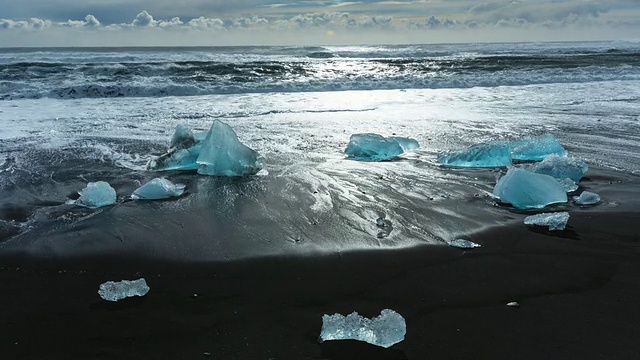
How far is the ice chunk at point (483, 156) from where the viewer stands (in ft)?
16.1

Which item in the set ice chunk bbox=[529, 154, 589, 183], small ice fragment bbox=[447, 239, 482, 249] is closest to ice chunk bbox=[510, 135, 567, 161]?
ice chunk bbox=[529, 154, 589, 183]

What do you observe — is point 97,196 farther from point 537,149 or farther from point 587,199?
point 537,149

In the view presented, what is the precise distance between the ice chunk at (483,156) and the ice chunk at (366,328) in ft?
10.3

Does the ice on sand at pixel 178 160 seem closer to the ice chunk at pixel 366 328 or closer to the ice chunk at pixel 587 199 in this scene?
the ice chunk at pixel 366 328

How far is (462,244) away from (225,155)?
2534 millimetres

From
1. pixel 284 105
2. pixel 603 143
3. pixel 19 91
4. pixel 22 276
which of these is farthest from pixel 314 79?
pixel 22 276

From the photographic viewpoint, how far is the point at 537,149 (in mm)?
5199

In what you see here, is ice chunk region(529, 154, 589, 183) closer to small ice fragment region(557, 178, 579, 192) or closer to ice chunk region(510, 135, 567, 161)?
small ice fragment region(557, 178, 579, 192)

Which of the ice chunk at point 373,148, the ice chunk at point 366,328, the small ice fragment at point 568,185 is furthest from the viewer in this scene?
the ice chunk at point 373,148

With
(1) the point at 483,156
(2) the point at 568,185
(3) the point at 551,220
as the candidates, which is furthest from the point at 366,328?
(1) the point at 483,156

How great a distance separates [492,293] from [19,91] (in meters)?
13.0

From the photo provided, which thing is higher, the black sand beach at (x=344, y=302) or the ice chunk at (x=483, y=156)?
the ice chunk at (x=483, y=156)

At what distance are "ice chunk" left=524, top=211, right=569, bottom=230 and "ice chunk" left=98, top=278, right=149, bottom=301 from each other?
2.66 metres

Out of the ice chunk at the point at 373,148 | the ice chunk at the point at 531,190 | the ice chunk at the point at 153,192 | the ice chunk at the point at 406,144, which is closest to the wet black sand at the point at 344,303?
the ice chunk at the point at 531,190
